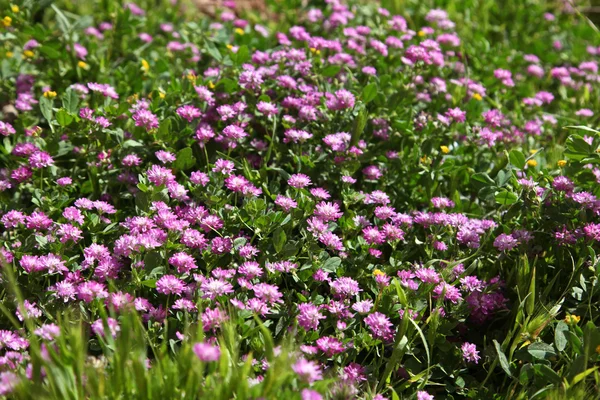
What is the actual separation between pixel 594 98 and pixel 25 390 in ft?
9.87

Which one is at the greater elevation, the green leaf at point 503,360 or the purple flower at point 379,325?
the purple flower at point 379,325

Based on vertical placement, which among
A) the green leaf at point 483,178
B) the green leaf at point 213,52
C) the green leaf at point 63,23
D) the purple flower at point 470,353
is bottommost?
the purple flower at point 470,353

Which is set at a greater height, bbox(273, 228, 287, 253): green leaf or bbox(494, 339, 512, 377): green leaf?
bbox(273, 228, 287, 253): green leaf

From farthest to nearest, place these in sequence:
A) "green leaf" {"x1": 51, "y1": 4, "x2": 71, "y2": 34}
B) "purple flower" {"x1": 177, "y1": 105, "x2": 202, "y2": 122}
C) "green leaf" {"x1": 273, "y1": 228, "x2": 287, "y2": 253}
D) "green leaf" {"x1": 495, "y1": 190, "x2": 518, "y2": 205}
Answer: "green leaf" {"x1": 51, "y1": 4, "x2": 71, "y2": 34} < "purple flower" {"x1": 177, "y1": 105, "x2": 202, "y2": 122} < "green leaf" {"x1": 495, "y1": 190, "x2": 518, "y2": 205} < "green leaf" {"x1": 273, "y1": 228, "x2": 287, "y2": 253}

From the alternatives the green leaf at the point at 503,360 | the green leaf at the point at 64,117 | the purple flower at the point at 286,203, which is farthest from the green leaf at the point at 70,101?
the green leaf at the point at 503,360

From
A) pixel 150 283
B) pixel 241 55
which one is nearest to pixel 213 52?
pixel 241 55

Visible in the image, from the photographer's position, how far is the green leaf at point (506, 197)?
7.50 ft

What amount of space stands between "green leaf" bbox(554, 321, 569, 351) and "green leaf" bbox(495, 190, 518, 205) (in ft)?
1.46

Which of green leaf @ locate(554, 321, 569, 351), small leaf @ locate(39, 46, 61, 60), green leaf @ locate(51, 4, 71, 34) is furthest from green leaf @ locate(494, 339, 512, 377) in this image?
green leaf @ locate(51, 4, 71, 34)

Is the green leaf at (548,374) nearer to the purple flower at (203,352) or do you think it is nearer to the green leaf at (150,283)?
the purple flower at (203,352)

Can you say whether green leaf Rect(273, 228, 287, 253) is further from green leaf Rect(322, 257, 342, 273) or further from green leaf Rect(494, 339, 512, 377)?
green leaf Rect(494, 339, 512, 377)

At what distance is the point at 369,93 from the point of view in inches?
105

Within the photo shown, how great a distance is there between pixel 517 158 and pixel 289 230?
2.72 feet

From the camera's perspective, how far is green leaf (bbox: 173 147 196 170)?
2415mm
